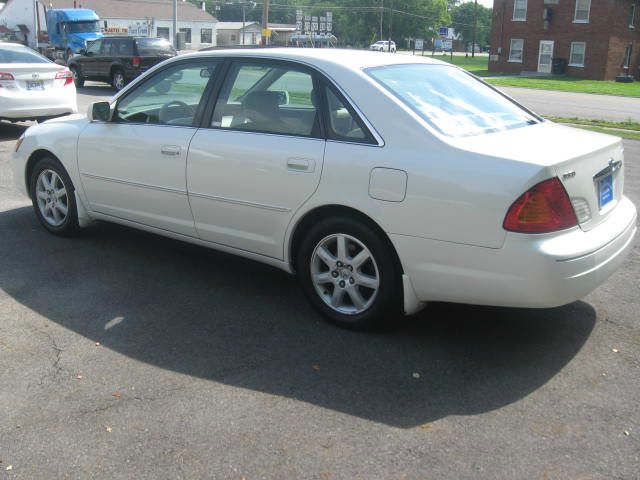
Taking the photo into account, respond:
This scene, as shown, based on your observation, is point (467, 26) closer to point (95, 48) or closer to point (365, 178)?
point (95, 48)

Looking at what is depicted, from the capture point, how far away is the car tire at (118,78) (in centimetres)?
2347

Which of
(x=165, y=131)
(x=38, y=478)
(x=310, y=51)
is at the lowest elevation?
(x=38, y=478)

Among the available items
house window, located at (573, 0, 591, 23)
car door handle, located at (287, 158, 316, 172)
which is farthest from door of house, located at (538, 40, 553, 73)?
car door handle, located at (287, 158, 316, 172)

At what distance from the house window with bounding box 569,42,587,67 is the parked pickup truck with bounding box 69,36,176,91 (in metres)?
32.8

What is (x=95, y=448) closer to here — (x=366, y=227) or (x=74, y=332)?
(x=74, y=332)

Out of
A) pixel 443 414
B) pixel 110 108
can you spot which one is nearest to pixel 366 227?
pixel 443 414

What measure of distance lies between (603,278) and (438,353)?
1.03 meters

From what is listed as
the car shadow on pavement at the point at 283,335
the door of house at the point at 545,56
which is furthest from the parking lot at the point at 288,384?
the door of house at the point at 545,56

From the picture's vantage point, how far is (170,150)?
520 centimetres

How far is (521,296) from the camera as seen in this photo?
12.6 ft

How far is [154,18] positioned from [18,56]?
62959mm

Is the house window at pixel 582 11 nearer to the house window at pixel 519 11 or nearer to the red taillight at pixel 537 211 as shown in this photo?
the house window at pixel 519 11

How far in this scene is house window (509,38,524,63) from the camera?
51000mm

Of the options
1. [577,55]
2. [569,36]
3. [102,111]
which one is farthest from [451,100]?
[569,36]
